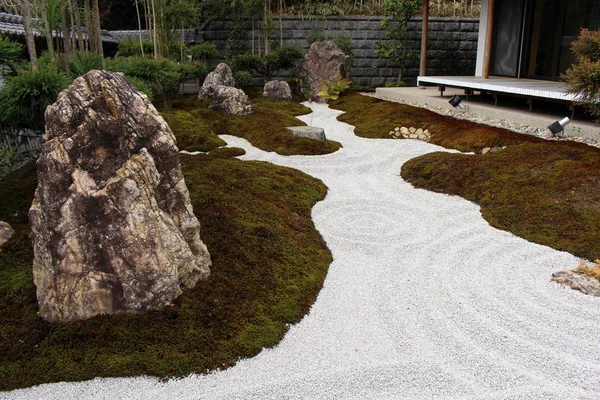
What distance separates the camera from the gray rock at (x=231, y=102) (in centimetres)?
1395

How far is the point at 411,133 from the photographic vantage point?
11930 mm

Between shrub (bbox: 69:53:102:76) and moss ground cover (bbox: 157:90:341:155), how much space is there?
3.14 meters

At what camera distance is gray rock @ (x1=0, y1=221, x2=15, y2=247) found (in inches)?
216

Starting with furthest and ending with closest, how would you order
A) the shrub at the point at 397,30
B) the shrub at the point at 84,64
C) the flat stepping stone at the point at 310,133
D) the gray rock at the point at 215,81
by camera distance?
the shrub at the point at 397,30 → the gray rock at the point at 215,81 → the flat stepping stone at the point at 310,133 → the shrub at the point at 84,64

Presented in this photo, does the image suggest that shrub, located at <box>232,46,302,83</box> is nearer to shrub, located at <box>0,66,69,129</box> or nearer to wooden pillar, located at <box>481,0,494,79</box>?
wooden pillar, located at <box>481,0,494,79</box>

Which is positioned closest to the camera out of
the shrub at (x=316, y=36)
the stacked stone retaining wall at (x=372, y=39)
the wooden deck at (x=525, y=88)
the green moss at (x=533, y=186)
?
the green moss at (x=533, y=186)

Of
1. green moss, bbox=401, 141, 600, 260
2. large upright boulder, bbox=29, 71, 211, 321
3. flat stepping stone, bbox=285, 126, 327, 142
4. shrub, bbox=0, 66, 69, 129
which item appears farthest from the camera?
flat stepping stone, bbox=285, 126, 327, 142

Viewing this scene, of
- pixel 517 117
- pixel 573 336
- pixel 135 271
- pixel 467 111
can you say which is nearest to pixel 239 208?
pixel 135 271

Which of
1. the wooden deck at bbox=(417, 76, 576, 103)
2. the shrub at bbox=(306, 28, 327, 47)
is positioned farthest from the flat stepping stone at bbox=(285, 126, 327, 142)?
the shrub at bbox=(306, 28, 327, 47)

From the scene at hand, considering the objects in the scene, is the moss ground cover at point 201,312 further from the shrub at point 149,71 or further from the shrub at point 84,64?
the shrub at point 149,71

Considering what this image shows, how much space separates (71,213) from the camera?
3.99 metres

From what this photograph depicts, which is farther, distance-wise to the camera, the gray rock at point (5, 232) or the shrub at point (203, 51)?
the shrub at point (203, 51)

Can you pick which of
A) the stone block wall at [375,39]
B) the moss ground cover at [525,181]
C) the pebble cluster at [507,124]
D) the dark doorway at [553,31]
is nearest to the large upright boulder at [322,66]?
the stone block wall at [375,39]

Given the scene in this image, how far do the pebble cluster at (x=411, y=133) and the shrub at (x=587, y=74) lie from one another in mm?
3228
